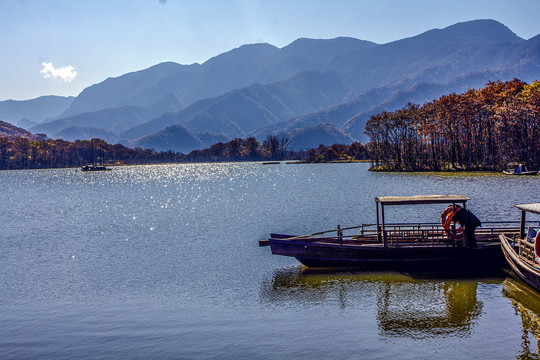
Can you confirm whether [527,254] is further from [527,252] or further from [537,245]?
[537,245]

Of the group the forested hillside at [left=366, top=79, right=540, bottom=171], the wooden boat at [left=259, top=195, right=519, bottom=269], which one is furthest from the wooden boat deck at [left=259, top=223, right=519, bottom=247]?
the forested hillside at [left=366, top=79, right=540, bottom=171]

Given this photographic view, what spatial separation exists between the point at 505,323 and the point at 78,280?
22.9 meters

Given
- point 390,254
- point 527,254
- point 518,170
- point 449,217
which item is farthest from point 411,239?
point 518,170

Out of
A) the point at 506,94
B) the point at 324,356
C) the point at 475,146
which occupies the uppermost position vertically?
the point at 506,94

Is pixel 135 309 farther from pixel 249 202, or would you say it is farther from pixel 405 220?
pixel 249 202

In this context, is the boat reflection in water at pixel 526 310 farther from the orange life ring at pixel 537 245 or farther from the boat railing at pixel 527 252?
the orange life ring at pixel 537 245

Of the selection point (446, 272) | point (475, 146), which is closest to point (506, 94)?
point (475, 146)

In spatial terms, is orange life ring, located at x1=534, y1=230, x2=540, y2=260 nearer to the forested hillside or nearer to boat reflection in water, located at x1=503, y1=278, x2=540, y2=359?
boat reflection in water, located at x1=503, y1=278, x2=540, y2=359

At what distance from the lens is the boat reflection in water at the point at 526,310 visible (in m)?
15.4

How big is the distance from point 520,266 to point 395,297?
265 inches

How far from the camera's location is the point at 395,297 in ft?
68.8

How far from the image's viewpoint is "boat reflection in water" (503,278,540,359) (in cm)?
1542

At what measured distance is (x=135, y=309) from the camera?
2084 cm

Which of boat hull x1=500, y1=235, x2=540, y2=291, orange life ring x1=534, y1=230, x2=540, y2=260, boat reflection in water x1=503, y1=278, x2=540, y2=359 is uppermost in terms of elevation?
orange life ring x1=534, y1=230, x2=540, y2=260
